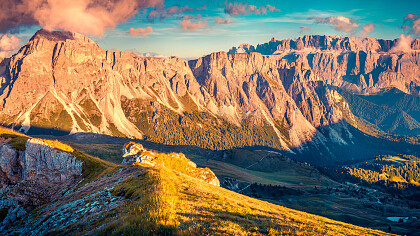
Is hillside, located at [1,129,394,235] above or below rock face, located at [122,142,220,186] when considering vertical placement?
above

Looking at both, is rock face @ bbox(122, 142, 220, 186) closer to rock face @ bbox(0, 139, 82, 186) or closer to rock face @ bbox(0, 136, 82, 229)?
rock face @ bbox(0, 139, 82, 186)

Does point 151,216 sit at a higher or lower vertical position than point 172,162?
higher

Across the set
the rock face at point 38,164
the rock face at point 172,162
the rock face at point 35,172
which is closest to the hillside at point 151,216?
the rock face at point 35,172

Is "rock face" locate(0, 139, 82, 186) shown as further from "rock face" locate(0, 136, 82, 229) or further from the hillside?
the hillside

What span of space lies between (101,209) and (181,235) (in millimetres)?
19165

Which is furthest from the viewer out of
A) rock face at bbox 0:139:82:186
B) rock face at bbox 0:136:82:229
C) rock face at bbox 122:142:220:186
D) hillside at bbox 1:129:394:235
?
rock face at bbox 122:142:220:186

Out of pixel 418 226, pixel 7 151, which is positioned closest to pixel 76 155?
pixel 7 151

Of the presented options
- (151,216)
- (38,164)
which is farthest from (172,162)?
(151,216)

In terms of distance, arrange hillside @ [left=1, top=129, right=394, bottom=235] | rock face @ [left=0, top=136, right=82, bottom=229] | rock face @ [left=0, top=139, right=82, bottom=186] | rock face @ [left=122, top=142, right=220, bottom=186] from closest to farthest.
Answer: hillside @ [left=1, top=129, right=394, bottom=235]
rock face @ [left=0, top=136, right=82, bottom=229]
rock face @ [left=0, top=139, right=82, bottom=186]
rock face @ [left=122, top=142, right=220, bottom=186]

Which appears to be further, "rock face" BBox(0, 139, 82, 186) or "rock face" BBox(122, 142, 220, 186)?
"rock face" BBox(122, 142, 220, 186)

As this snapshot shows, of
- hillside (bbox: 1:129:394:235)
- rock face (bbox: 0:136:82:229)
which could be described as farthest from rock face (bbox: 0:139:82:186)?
hillside (bbox: 1:129:394:235)

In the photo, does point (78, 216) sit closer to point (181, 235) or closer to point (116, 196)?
point (116, 196)

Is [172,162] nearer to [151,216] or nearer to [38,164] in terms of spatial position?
[38,164]

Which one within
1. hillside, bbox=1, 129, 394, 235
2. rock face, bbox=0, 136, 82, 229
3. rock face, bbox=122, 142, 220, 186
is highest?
hillside, bbox=1, 129, 394, 235
